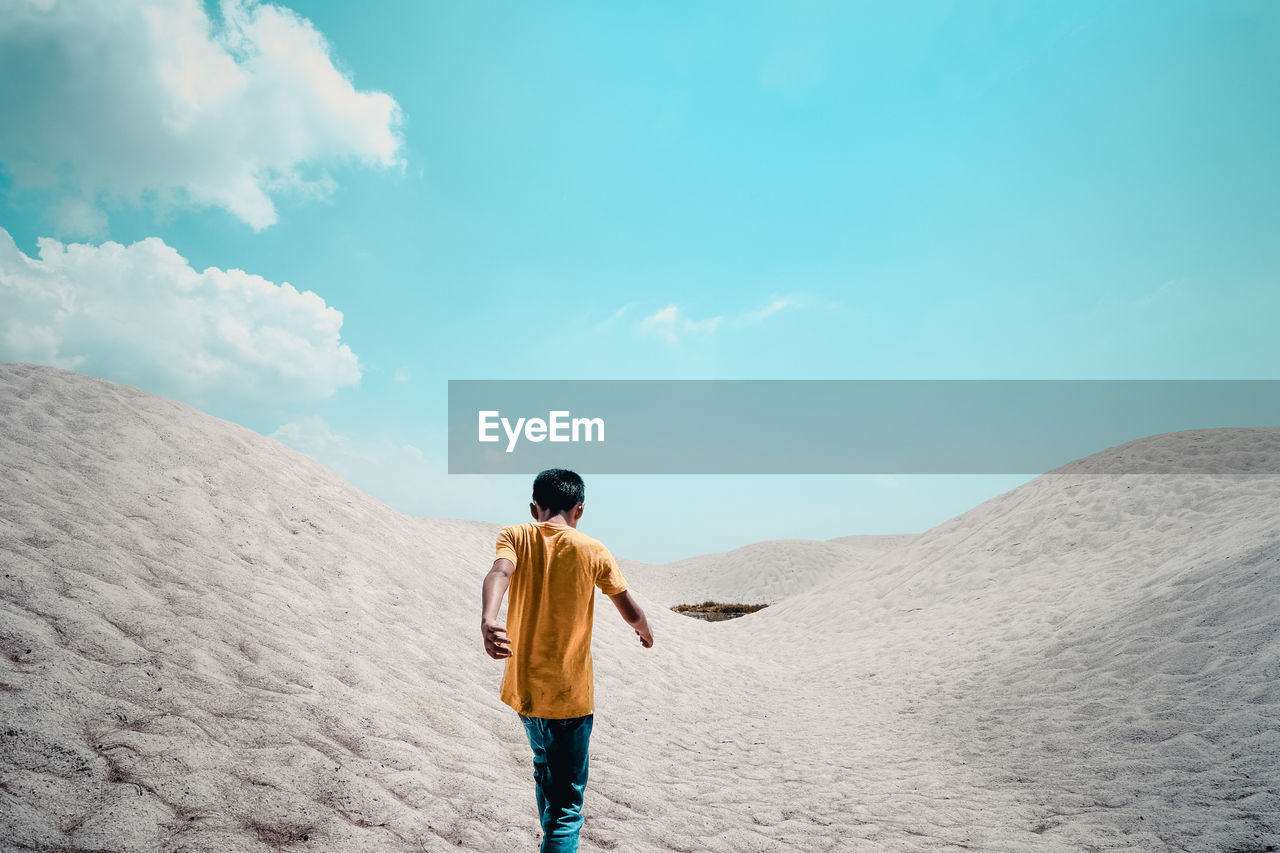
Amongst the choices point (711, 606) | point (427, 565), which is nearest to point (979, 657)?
point (427, 565)

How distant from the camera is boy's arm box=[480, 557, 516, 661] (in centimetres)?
216

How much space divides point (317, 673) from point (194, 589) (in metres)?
1.36

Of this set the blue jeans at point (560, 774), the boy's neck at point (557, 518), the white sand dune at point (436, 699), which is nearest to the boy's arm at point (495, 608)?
the boy's neck at point (557, 518)

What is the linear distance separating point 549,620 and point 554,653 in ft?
0.44

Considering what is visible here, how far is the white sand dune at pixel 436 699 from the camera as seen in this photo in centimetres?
326

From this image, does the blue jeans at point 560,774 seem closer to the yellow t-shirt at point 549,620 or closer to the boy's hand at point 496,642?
the yellow t-shirt at point 549,620

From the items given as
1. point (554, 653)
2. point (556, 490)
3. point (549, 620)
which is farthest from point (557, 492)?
point (554, 653)

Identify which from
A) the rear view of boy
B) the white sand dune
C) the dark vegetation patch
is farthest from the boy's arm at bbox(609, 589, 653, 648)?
the dark vegetation patch

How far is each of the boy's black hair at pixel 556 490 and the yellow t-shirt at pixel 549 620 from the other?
12 cm

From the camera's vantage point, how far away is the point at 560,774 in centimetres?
252

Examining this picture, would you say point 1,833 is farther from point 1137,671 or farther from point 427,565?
point 1137,671

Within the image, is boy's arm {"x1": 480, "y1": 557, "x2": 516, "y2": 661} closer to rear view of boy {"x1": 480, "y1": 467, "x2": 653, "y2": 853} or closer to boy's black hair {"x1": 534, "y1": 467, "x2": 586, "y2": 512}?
rear view of boy {"x1": 480, "y1": 467, "x2": 653, "y2": 853}

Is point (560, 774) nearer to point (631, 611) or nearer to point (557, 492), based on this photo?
point (631, 611)

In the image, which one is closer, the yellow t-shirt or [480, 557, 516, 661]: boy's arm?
[480, 557, 516, 661]: boy's arm
